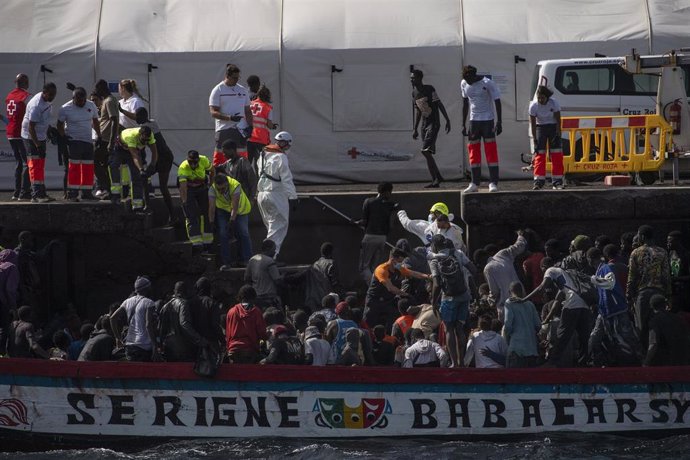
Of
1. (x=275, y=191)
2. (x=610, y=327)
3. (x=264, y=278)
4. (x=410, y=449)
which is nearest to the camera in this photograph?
(x=410, y=449)

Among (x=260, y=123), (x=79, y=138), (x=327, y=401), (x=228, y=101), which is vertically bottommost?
(x=327, y=401)

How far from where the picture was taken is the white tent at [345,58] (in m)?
22.6

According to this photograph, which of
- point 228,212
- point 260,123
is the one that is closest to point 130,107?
point 260,123

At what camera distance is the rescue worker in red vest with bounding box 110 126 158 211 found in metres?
→ 18.5

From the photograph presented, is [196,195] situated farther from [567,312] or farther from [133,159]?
[567,312]

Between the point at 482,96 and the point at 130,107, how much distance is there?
4.55m

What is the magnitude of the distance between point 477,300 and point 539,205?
6.29 feet

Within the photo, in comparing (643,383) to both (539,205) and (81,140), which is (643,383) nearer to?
(539,205)

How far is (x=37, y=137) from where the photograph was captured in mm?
19266

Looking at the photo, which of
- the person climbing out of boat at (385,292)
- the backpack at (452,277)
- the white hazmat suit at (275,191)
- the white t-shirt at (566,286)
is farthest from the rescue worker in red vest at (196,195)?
the white t-shirt at (566,286)

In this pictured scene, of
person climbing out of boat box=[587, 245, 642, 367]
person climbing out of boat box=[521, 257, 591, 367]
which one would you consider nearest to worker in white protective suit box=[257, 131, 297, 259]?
person climbing out of boat box=[521, 257, 591, 367]

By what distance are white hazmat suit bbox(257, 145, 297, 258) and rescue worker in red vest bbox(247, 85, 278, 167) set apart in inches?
44.9

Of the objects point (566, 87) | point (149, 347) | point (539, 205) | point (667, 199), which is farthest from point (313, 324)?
point (566, 87)

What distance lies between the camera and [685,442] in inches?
593
